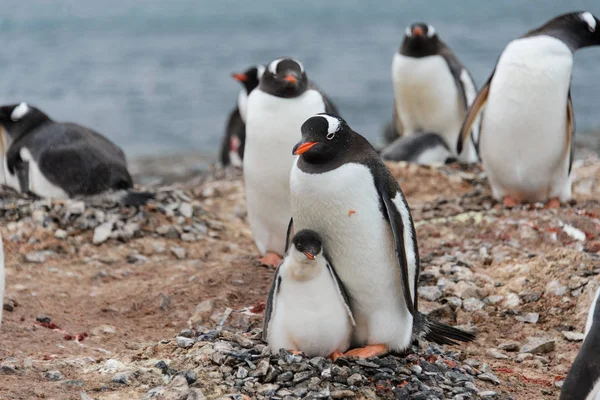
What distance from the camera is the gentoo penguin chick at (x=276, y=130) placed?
5.95m

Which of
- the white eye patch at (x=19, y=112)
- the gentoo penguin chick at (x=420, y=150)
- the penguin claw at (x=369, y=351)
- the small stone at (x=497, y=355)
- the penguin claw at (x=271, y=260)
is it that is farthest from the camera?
the gentoo penguin chick at (x=420, y=150)

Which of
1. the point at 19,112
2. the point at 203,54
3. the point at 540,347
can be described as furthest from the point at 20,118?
the point at 203,54

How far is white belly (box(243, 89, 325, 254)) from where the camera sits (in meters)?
5.95

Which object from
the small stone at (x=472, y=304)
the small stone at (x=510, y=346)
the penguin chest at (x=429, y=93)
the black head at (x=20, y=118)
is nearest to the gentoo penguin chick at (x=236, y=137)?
the penguin chest at (x=429, y=93)

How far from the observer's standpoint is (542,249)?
6324 millimetres

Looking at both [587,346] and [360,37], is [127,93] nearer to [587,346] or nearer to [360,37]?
[360,37]

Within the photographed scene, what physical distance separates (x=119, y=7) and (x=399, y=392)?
5326 cm

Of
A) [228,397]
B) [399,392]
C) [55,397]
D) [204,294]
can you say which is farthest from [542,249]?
[55,397]

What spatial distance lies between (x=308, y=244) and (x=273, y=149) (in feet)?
6.42

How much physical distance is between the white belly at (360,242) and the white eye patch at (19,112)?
172 inches

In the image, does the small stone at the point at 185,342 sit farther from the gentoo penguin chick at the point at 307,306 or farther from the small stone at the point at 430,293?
the small stone at the point at 430,293

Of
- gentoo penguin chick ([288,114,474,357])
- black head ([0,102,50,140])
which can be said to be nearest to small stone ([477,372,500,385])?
gentoo penguin chick ([288,114,474,357])

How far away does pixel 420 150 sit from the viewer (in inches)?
393

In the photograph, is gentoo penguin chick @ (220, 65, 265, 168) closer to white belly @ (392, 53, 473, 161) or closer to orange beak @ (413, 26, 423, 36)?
white belly @ (392, 53, 473, 161)
